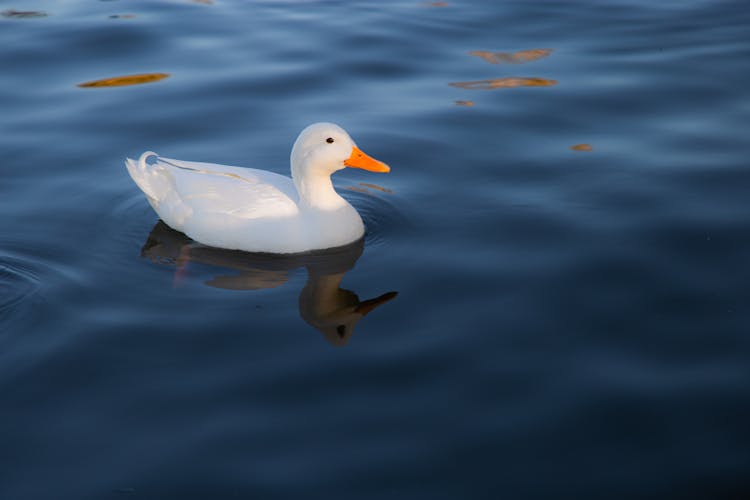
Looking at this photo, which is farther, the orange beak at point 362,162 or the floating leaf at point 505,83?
the floating leaf at point 505,83

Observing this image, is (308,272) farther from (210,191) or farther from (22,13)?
(22,13)

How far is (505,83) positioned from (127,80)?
4.00 m

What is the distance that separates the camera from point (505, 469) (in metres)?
4.88

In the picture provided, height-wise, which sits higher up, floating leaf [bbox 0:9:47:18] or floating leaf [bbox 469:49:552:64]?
floating leaf [bbox 0:9:47:18]

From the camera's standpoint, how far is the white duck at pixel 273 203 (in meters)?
7.07

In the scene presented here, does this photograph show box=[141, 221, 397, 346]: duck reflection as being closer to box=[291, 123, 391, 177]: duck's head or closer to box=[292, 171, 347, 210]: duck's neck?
box=[292, 171, 347, 210]: duck's neck

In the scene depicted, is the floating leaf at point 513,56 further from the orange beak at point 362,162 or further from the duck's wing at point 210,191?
the duck's wing at point 210,191

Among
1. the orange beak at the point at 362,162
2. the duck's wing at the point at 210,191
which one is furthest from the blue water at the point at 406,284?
the orange beak at the point at 362,162

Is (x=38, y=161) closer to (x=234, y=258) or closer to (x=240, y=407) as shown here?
(x=234, y=258)

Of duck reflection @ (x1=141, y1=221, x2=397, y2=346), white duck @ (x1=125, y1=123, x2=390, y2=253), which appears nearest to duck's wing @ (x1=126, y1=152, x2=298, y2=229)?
white duck @ (x1=125, y1=123, x2=390, y2=253)

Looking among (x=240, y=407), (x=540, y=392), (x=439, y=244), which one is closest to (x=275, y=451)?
(x=240, y=407)

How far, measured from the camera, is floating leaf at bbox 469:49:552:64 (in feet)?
36.1

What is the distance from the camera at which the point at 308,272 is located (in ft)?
22.6

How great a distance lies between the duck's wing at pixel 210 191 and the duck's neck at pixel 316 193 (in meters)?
0.09
